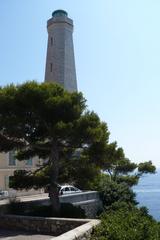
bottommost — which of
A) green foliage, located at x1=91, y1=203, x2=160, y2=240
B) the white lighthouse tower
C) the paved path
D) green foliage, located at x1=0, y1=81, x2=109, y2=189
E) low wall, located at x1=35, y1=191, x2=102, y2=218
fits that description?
the paved path

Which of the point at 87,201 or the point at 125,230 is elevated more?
the point at 87,201

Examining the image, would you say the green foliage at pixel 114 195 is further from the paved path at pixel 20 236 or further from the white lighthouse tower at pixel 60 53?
the white lighthouse tower at pixel 60 53

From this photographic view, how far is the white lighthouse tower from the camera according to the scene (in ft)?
150

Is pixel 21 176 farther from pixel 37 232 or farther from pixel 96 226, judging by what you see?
pixel 96 226

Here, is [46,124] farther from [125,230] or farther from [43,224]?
[125,230]

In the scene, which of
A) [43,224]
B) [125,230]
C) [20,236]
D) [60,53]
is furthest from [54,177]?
[60,53]

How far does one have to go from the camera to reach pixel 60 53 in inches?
1823

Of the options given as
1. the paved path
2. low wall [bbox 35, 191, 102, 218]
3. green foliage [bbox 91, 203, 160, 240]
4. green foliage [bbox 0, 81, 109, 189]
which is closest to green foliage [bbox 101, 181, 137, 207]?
low wall [bbox 35, 191, 102, 218]

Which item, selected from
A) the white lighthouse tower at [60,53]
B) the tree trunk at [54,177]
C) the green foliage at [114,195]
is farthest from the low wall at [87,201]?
the white lighthouse tower at [60,53]

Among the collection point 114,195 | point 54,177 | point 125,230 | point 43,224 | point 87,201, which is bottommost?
point 125,230

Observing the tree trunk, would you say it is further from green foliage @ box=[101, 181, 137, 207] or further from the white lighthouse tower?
the white lighthouse tower

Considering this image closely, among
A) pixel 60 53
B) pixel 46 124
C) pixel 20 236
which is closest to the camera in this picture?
pixel 20 236

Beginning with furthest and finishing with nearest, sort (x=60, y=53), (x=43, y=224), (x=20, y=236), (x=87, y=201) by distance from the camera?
(x=60, y=53) → (x=87, y=201) → (x=43, y=224) → (x=20, y=236)

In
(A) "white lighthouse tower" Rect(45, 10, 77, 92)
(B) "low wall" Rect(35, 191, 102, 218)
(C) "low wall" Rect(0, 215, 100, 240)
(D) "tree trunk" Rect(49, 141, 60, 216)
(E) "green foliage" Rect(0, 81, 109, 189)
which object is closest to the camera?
(C) "low wall" Rect(0, 215, 100, 240)
